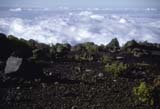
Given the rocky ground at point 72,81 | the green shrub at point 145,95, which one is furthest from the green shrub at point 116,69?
the green shrub at point 145,95

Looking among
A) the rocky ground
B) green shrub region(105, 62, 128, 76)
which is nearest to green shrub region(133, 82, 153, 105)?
the rocky ground

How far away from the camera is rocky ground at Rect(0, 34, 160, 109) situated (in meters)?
8.77

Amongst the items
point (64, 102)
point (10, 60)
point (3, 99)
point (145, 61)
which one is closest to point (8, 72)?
point (10, 60)

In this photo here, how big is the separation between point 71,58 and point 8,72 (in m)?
4.01

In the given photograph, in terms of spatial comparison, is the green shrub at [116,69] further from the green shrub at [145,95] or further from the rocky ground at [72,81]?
the green shrub at [145,95]

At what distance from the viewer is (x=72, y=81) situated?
34.6ft

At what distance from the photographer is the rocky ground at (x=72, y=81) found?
28.8ft

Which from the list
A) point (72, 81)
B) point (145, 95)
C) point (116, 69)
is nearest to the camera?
point (145, 95)

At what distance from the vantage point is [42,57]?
45.9ft

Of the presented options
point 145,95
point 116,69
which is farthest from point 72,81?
point 145,95

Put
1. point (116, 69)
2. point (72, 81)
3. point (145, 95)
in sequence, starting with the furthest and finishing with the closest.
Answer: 1. point (116, 69)
2. point (72, 81)
3. point (145, 95)

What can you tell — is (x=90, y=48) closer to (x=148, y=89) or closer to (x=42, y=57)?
(x=42, y=57)

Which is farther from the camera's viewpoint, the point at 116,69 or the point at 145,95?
the point at 116,69

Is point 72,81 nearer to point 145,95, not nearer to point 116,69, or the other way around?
point 116,69
